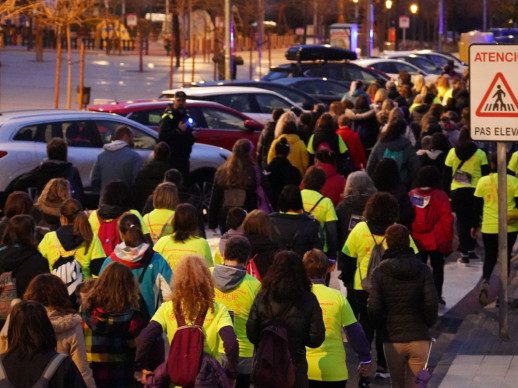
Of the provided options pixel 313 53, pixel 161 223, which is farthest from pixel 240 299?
pixel 313 53

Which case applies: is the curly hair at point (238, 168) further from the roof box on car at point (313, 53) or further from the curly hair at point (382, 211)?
the roof box on car at point (313, 53)

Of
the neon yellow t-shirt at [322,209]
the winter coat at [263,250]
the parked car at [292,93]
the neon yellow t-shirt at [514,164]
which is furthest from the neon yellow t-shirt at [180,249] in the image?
the parked car at [292,93]

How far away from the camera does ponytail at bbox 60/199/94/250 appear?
8.76 meters

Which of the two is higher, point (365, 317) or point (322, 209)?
point (322, 209)

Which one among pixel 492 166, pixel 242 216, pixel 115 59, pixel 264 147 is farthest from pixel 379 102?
pixel 115 59

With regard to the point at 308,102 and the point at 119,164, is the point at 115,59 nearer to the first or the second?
the point at 308,102

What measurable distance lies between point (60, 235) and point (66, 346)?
2212 millimetres

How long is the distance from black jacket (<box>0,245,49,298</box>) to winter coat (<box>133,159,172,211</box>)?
5.03 metres

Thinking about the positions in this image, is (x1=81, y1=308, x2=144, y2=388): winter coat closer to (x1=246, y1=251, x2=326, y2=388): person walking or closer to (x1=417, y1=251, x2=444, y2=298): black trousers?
(x1=246, y1=251, x2=326, y2=388): person walking

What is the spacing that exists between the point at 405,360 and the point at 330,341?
1.04m

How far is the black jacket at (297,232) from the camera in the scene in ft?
32.1

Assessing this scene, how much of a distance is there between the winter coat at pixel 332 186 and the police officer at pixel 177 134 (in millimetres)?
3369

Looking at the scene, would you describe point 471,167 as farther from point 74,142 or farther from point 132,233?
point 132,233

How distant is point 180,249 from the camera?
352 inches
